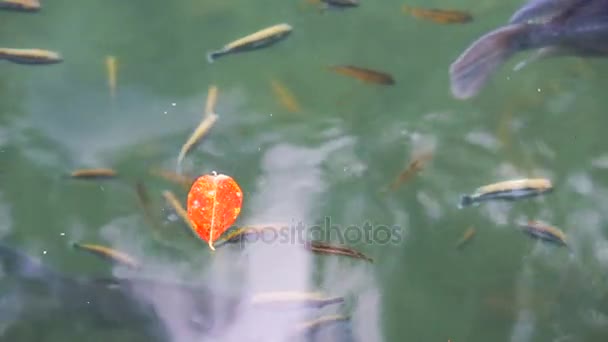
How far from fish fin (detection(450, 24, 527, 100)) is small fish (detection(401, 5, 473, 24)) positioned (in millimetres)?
211

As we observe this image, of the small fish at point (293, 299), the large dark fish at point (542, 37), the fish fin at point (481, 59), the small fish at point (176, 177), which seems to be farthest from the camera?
the small fish at point (176, 177)

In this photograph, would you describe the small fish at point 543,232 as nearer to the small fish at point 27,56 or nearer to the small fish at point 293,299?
the small fish at point 293,299

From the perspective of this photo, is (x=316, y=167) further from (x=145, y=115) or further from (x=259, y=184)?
(x=145, y=115)

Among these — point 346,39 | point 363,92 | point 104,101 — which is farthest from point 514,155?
point 104,101

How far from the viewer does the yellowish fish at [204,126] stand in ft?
7.59

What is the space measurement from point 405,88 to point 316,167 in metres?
0.50

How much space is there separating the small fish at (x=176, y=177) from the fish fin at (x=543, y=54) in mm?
1425

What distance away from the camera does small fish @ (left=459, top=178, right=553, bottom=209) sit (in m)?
2.16

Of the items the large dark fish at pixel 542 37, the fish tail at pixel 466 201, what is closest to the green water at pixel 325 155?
the fish tail at pixel 466 201

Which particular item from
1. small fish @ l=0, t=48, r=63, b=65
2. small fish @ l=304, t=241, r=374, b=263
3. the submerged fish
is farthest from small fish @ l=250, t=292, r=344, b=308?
small fish @ l=0, t=48, r=63, b=65

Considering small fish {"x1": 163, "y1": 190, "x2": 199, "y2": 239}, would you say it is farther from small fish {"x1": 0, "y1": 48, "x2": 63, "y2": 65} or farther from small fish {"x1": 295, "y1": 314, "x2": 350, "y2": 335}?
small fish {"x1": 0, "y1": 48, "x2": 63, "y2": 65}

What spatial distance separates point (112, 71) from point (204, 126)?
470mm

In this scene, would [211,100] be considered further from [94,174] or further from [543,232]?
[543,232]

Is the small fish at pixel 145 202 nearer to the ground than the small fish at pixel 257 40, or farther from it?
nearer to the ground
